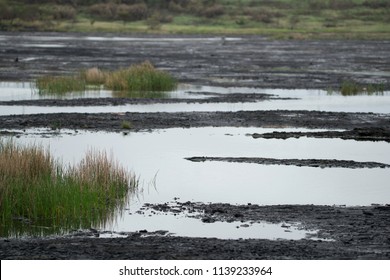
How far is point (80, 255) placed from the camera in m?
14.1

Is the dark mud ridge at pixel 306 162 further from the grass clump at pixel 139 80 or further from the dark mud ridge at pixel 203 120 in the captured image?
the grass clump at pixel 139 80

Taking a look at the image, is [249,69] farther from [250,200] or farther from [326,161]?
[250,200]

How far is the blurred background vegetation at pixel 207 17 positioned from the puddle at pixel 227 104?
208ft

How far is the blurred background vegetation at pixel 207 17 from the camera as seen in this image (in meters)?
118

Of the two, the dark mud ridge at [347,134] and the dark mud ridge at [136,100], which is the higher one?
the dark mud ridge at [347,134]

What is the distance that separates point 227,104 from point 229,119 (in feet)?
19.3

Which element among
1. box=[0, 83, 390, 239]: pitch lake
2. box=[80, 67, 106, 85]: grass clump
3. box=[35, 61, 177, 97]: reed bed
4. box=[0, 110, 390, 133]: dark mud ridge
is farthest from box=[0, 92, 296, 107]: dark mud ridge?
box=[80, 67, 106, 85]: grass clump

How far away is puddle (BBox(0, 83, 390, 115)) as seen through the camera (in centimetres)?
3716

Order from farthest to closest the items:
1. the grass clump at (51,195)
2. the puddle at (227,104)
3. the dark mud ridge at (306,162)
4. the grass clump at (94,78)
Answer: the grass clump at (94,78) → the puddle at (227,104) → the dark mud ridge at (306,162) → the grass clump at (51,195)

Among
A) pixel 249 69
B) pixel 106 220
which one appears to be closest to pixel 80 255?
pixel 106 220

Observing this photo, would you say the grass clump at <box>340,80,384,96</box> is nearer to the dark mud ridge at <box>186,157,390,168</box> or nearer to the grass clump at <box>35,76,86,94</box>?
the grass clump at <box>35,76,86,94</box>

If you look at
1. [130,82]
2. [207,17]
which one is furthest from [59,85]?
[207,17]

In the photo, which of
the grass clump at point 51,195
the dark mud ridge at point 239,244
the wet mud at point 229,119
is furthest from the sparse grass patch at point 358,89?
the dark mud ridge at point 239,244

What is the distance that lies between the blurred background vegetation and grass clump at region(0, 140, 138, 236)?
91.0 m
